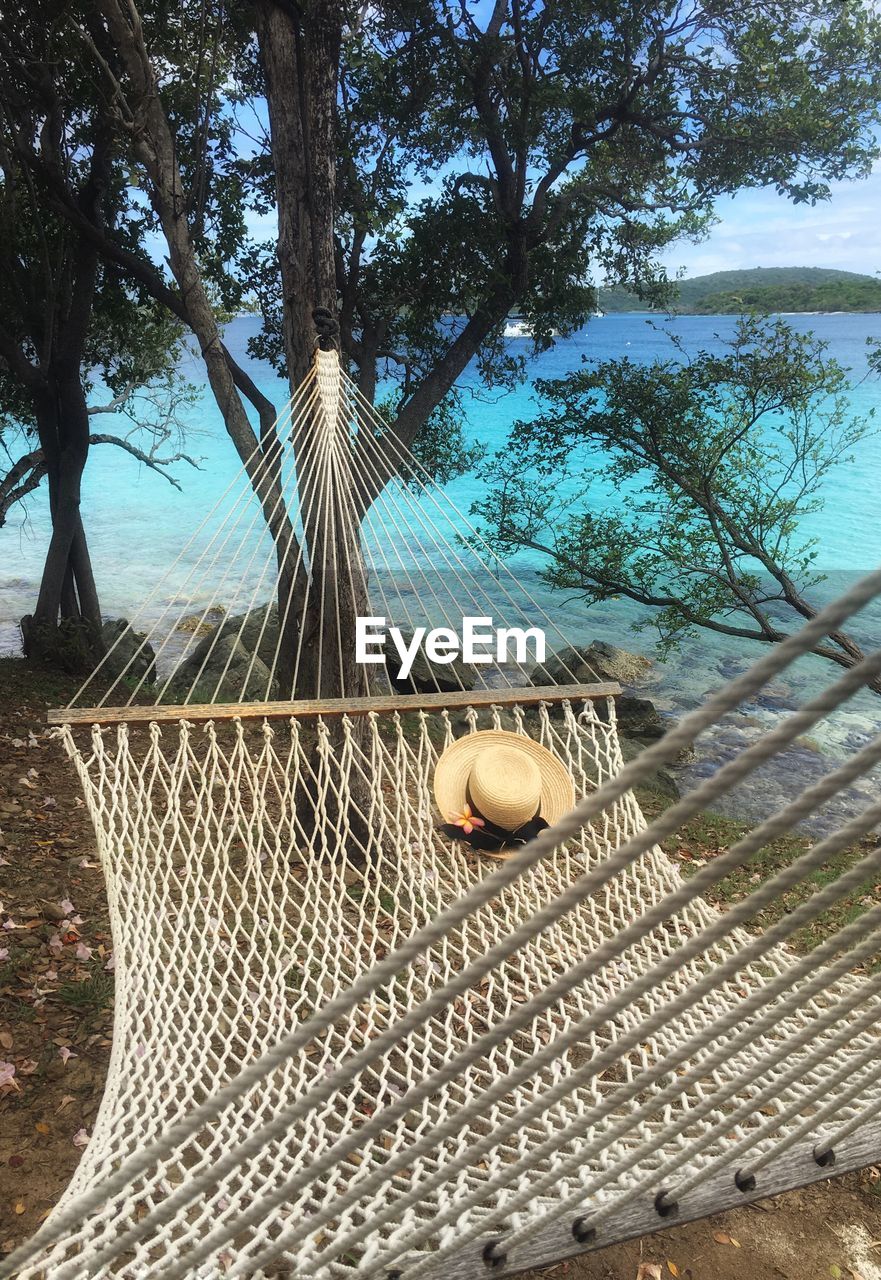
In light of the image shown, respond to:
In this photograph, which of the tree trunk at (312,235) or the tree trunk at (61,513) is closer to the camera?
the tree trunk at (312,235)

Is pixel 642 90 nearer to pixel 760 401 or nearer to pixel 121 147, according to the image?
pixel 760 401

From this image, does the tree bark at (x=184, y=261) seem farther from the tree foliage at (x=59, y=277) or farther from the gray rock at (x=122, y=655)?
the gray rock at (x=122, y=655)

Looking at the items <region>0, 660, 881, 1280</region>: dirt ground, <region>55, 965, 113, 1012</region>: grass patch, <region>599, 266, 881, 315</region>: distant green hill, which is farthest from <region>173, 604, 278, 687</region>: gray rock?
<region>55, 965, 113, 1012</region>: grass patch

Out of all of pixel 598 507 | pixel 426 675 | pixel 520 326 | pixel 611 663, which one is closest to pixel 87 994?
pixel 426 675

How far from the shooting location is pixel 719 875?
29.1 inches

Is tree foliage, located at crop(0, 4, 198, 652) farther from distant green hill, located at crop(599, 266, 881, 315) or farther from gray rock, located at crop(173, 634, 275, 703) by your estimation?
distant green hill, located at crop(599, 266, 881, 315)

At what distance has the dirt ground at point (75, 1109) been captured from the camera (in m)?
1.60

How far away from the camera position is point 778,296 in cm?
534

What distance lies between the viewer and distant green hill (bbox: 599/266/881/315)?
4.81m

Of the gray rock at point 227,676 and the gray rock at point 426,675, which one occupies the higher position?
the gray rock at point 227,676

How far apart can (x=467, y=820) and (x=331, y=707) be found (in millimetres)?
460


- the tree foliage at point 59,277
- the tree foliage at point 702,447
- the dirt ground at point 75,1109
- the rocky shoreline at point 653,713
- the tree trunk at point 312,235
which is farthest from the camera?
the rocky shoreline at point 653,713

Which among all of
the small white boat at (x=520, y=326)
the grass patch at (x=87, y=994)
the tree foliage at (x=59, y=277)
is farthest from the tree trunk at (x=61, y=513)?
the grass patch at (x=87, y=994)

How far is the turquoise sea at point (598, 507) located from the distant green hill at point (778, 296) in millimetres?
131
